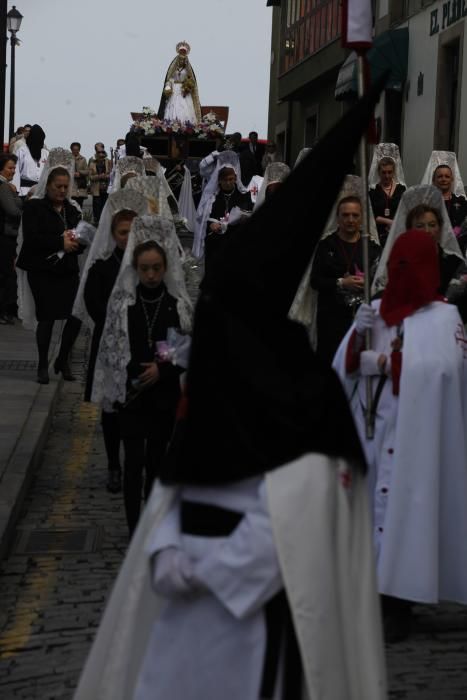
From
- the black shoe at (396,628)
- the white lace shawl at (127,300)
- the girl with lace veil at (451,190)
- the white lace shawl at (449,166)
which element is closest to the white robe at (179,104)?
the white lace shawl at (449,166)

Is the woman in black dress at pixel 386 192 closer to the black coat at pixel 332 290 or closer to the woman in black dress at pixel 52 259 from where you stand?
the woman in black dress at pixel 52 259

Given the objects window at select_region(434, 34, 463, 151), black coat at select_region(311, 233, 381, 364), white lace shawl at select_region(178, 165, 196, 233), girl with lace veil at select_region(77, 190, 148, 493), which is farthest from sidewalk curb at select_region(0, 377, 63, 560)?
white lace shawl at select_region(178, 165, 196, 233)

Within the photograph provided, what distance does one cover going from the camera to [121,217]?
902 centimetres

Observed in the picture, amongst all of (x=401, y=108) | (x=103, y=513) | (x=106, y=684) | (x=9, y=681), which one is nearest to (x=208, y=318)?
(x=106, y=684)

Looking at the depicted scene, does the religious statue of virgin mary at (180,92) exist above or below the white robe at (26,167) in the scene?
above

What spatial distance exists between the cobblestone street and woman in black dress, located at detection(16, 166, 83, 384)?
9.12ft

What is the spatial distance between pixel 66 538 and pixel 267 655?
458cm

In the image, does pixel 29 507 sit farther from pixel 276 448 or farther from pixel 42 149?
pixel 42 149

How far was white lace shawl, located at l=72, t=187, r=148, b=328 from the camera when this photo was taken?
9.08m

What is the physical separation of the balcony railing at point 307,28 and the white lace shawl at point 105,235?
87.5 feet

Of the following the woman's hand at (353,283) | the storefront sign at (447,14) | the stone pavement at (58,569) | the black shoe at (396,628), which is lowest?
the stone pavement at (58,569)

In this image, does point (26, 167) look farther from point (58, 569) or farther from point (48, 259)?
point (58, 569)

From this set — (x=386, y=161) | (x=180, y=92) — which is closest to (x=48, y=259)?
(x=386, y=161)

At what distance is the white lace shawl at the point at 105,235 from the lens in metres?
9.08
